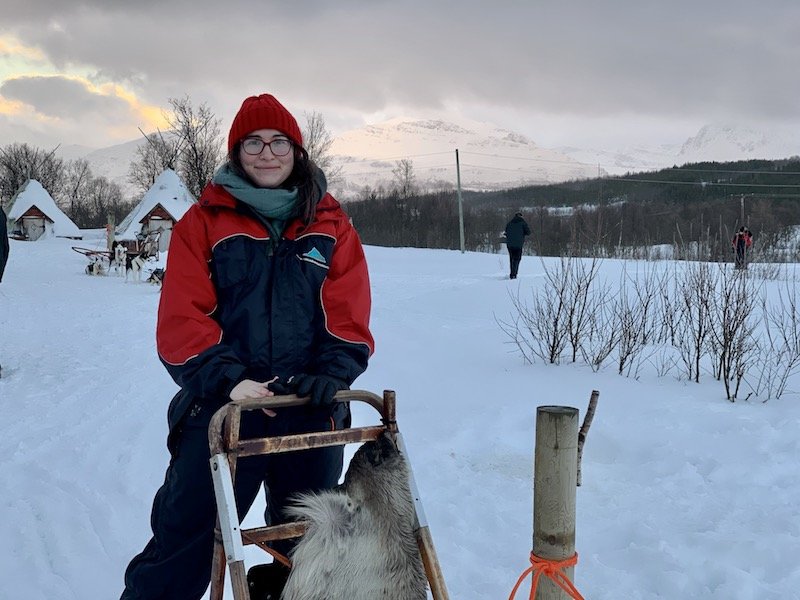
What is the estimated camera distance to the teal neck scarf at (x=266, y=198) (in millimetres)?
2225

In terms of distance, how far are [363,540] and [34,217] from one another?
4450cm

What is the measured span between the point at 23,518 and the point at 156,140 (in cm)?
4937

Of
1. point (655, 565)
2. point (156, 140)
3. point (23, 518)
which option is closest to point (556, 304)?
point (655, 565)

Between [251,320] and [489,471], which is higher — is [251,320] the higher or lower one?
the higher one

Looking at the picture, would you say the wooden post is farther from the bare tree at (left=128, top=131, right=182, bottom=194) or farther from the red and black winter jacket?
A: the bare tree at (left=128, top=131, right=182, bottom=194)

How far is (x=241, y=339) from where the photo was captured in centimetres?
219

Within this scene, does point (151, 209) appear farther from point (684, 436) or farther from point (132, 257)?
point (684, 436)

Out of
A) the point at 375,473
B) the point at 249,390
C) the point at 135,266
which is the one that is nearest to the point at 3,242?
the point at 249,390

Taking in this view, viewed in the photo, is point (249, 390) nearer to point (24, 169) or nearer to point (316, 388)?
point (316, 388)

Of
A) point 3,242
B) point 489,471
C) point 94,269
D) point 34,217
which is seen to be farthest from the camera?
point 34,217

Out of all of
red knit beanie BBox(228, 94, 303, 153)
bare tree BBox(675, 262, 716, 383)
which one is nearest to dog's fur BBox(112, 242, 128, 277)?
bare tree BBox(675, 262, 716, 383)

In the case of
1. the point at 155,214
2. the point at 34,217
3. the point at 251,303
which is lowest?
the point at 251,303

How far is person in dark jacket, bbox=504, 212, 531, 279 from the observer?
17.0 metres

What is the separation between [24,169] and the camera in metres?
60.6
